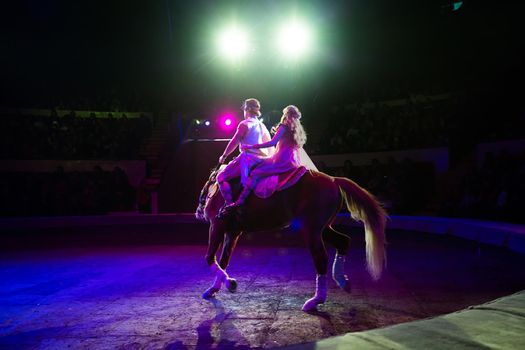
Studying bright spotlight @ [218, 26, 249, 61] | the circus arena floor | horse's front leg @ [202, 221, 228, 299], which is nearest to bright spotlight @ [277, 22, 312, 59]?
bright spotlight @ [218, 26, 249, 61]

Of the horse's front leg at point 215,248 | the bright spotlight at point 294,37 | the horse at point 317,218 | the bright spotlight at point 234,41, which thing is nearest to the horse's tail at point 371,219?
the horse at point 317,218

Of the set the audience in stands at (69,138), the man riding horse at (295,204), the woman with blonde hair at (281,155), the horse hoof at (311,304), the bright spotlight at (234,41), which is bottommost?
the horse hoof at (311,304)

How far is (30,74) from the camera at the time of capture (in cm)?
1784

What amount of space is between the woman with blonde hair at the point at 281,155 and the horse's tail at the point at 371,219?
0.56m

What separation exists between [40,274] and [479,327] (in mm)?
5673

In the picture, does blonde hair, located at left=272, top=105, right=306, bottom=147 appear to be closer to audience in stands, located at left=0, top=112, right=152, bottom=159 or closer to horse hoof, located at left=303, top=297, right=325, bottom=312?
horse hoof, located at left=303, top=297, right=325, bottom=312

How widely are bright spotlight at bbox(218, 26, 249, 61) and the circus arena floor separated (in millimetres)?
6554

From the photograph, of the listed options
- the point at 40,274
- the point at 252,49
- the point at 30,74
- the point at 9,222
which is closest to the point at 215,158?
the point at 252,49

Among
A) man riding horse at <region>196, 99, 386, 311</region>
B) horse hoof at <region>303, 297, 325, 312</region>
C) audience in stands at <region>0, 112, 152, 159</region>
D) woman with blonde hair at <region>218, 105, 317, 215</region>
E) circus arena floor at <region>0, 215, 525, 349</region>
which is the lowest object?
circus arena floor at <region>0, 215, 525, 349</region>

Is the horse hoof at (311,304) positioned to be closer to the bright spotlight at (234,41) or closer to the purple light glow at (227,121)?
the bright spotlight at (234,41)

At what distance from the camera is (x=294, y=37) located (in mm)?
12219

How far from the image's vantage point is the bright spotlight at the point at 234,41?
12328mm

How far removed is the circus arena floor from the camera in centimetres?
343

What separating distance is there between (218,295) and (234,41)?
9.33 meters
